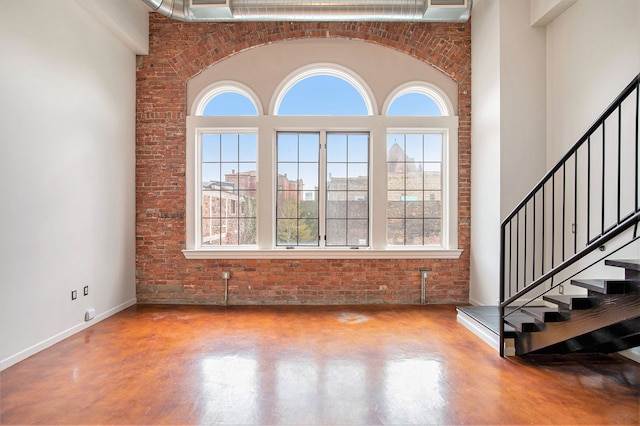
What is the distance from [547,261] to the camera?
4.10 m

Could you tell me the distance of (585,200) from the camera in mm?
3557

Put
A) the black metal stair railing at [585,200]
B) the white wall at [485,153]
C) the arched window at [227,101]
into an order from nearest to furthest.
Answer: the black metal stair railing at [585,200], the white wall at [485,153], the arched window at [227,101]

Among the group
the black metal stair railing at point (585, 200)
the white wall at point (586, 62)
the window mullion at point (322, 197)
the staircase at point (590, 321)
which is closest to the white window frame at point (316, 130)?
the window mullion at point (322, 197)

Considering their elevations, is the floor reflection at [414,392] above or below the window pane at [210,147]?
below

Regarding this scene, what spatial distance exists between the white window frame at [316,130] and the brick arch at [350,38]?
377 mm

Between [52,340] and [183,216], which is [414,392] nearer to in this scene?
[52,340]

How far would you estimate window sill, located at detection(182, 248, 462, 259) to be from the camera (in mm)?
4781

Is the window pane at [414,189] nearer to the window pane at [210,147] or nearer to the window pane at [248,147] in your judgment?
the window pane at [248,147]

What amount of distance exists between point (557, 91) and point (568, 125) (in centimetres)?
48

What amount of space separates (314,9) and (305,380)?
416cm

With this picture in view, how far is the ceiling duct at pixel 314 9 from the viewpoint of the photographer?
4.11 m

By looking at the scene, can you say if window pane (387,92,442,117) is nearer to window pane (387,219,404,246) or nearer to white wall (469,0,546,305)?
white wall (469,0,546,305)

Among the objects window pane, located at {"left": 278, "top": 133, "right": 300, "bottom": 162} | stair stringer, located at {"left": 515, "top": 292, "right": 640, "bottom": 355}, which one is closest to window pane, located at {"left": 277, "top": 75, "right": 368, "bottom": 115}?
window pane, located at {"left": 278, "top": 133, "right": 300, "bottom": 162}

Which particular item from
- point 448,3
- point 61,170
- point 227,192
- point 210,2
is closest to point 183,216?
point 227,192
